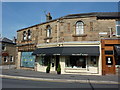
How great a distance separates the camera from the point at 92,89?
7.98 m

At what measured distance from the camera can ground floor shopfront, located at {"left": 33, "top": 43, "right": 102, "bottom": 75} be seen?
1400 cm

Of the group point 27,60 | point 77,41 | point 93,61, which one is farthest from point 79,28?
point 27,60

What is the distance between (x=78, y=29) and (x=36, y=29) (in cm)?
635

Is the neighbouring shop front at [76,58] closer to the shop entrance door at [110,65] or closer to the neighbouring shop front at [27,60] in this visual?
the shop entrance door at [110,65]

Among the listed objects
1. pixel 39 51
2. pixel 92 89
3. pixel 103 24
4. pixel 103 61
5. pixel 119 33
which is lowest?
pixel 92 89

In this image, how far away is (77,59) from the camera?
15.1 m

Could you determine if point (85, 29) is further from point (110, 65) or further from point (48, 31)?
point (48, 31)

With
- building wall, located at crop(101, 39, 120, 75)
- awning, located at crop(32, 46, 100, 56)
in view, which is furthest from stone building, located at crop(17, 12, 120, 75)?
building wall, located at crop(101, 39, 120, 75)

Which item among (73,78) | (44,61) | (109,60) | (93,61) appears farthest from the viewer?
(44,61)

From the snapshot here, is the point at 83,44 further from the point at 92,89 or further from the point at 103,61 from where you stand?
the point at 92,89

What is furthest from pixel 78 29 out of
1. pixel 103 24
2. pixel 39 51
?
pixel 39 51

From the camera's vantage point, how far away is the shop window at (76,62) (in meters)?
14.9

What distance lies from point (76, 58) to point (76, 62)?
1.53 ft

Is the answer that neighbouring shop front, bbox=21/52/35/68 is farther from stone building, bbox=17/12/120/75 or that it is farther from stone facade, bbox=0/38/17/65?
stone facade, bbox=0/38/17/65
